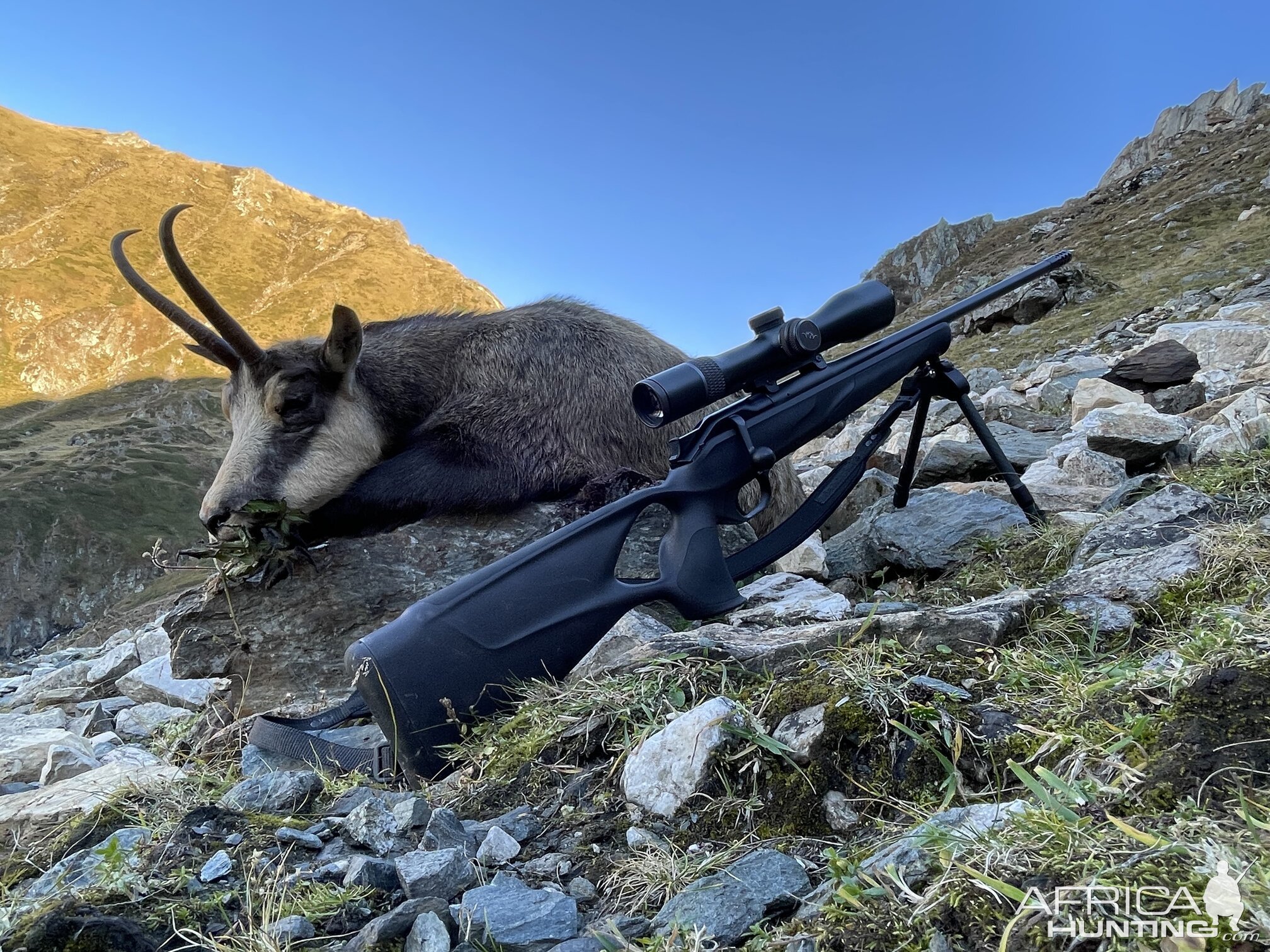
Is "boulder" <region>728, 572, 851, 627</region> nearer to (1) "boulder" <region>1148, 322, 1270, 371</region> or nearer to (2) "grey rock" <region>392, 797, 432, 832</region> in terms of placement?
(2) "grey rock" <region>392, 797, 432, 832</region>

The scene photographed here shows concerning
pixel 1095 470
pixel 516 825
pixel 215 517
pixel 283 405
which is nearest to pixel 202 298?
pixel 283 405

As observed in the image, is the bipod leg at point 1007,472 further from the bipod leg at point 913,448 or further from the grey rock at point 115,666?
the grey rock at point 115,666

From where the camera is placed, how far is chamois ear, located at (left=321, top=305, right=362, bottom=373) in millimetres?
6004

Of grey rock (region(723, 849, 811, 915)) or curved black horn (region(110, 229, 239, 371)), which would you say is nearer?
grey rock (region(723, 849, 811, 915))

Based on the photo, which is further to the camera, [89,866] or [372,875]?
[89,866]

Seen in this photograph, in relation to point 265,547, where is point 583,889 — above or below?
below


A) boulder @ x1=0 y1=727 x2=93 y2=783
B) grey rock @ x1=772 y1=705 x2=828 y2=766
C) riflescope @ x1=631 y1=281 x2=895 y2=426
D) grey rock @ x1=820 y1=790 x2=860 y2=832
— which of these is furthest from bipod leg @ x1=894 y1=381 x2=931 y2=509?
boulder @ x1=0 y1=727 x2=93 y2=783

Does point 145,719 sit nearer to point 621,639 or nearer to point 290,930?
point 621,639

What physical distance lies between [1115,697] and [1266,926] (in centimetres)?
111

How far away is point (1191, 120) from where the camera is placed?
80812 millimetres

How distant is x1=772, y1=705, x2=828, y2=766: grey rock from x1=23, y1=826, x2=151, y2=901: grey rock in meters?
1.90

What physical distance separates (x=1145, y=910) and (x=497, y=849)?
5.67ft

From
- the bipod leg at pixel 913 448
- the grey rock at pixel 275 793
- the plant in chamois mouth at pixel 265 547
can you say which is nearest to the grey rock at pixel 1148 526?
the bipod leg at pixel 913 448

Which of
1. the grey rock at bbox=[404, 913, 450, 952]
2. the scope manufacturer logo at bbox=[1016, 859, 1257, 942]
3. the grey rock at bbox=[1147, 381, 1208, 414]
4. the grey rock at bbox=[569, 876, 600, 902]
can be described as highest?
the grey rock at bbox=[404, 913, 450, 952]
